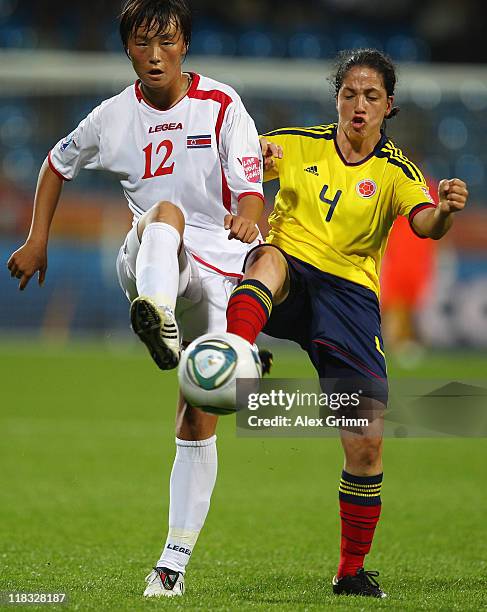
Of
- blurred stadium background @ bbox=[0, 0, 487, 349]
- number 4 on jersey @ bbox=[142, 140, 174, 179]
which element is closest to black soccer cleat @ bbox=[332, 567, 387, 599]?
number 4 on jersey @ bbox=[142, 140, 174, 179]

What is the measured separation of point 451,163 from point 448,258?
2.45 meters

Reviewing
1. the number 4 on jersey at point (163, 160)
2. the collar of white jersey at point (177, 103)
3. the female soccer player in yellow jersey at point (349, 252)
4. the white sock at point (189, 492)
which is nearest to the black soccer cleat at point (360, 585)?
the female soccer player in yellow jersey at point (349, 252)

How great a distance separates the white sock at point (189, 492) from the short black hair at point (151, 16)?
5.29 feet

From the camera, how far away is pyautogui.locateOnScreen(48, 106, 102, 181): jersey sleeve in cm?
443

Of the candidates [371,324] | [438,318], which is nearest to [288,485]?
[371,324]

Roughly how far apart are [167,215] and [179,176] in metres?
0.38

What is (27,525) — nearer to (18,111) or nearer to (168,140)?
(168,140)

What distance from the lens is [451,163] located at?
18.6m

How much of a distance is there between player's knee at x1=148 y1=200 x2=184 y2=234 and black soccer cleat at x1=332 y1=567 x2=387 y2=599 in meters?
1.49

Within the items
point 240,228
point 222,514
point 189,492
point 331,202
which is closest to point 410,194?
point 331,202

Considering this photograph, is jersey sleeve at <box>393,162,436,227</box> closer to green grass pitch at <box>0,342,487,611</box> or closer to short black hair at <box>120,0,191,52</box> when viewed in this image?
short black hair at <box>120,0,191,52</box>

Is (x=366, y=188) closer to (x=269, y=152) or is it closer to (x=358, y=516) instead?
(x=269, y=152)

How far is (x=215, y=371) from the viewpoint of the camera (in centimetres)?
351

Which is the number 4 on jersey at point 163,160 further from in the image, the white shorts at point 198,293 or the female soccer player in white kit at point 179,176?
the white shorts at point 198,293
